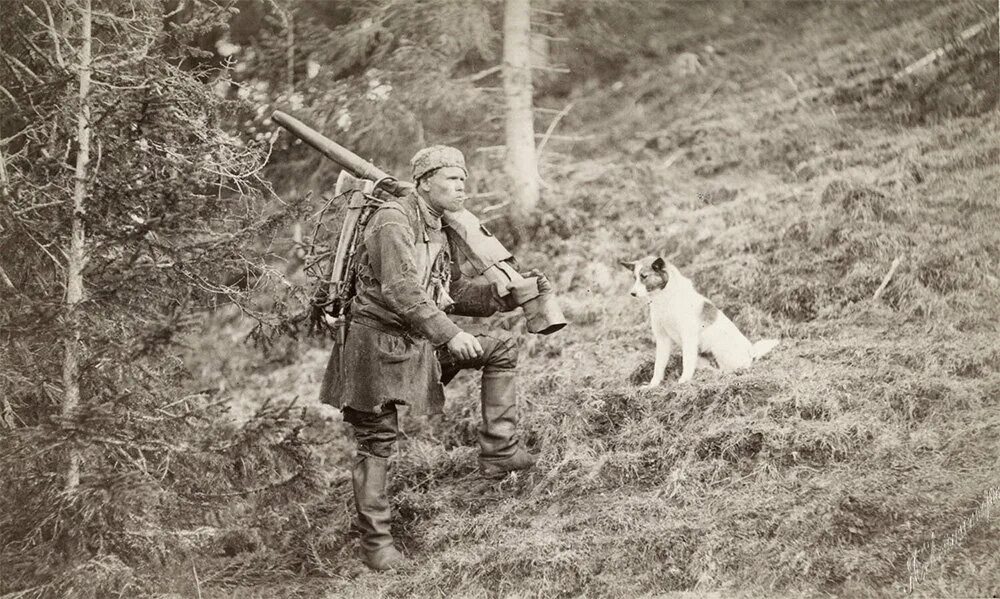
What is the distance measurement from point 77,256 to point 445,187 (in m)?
2.09

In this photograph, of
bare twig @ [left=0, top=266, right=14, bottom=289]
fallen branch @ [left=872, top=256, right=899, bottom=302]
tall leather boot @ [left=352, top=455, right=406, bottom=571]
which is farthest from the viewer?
fallen branch @ [left=872, top=256, right=899, bottom=302]

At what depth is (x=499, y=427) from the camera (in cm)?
490

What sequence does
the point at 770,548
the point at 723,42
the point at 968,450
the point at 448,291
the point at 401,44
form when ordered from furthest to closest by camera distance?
the point at 723,42 < the point at 401,44 < the point at 448,291 < the point at 968,450 < the point at 770,548

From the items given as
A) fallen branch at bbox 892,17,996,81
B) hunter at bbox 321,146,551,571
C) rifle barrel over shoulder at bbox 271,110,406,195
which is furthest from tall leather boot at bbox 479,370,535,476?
fallen branch at bbox 892,17,996,81

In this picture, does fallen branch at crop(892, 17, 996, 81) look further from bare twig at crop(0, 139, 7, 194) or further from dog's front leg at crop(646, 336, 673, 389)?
bare twig at crop(0, 139, 7, 194)

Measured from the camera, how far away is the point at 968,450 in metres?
4.19

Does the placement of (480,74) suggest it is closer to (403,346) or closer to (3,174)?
(403,346)

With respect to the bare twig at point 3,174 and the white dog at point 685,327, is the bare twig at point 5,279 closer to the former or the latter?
the bare twig at point 3,174

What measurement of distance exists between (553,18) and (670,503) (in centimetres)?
526

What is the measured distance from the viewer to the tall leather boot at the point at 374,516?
4.55 m

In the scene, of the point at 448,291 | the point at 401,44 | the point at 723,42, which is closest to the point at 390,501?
the point at 448,291

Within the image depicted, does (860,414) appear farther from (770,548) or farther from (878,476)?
(770,548)

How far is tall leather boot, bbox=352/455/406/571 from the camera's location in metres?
4.55

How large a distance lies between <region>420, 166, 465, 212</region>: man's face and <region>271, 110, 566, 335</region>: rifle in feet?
0.43
